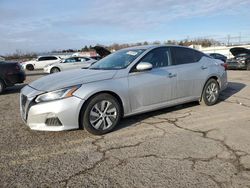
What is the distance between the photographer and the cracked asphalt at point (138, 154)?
10.5ft

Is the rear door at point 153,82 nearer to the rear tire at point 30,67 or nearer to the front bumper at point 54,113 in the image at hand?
the front bumper at point 54,113

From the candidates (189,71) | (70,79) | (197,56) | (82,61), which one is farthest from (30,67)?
(70,79)

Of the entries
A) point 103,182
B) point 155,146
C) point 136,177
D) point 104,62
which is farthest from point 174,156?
point 104,62

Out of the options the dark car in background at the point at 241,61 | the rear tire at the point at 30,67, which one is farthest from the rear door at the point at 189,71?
the rear tire at the point at 30,67

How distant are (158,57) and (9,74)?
22.2ft

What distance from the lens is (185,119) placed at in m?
5.58

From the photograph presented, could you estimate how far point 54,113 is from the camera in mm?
4383

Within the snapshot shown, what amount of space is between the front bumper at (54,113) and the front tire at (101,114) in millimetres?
149

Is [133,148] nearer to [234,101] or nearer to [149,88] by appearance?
[149,88]

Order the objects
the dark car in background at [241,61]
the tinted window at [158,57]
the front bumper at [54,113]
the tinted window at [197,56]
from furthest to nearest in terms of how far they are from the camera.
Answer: the dark car in background at [241,61], the tinted window at [197,56], the tinted window at [158,57], the front bumper at [54,113]

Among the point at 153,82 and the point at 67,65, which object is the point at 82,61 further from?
the point at 153,82

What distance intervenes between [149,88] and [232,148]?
1.91m

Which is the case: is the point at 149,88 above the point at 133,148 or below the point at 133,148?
above

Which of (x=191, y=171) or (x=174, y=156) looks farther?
(x=174, y=156)
